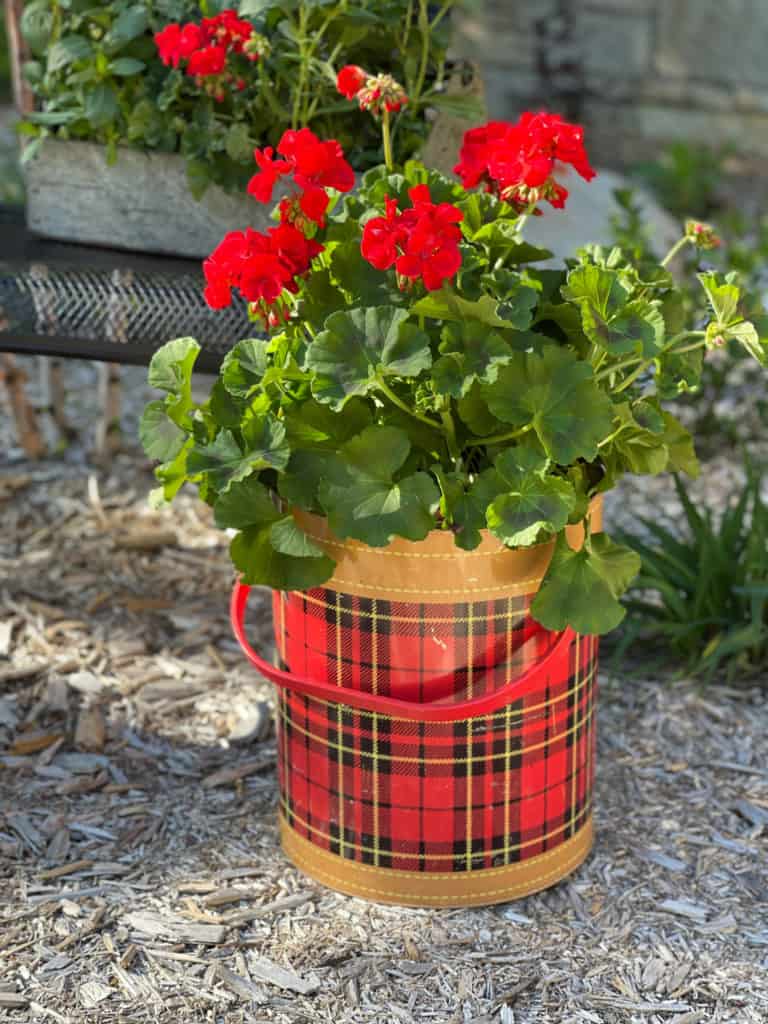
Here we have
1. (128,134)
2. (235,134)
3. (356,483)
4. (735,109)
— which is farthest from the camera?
(735,109)

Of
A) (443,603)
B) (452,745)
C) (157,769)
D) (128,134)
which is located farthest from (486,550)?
(128,134)

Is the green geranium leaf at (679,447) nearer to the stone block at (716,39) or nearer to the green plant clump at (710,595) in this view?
the green plant clump at (710,595)

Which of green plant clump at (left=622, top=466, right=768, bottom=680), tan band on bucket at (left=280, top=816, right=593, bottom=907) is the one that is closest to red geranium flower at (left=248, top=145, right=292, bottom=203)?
tan band on bucket at (left=280, top=816, right=593, bottom=907)

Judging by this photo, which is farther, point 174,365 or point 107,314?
point 107,314

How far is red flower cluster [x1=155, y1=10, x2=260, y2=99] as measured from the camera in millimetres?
2062

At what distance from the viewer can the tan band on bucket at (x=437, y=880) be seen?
73.9 inches

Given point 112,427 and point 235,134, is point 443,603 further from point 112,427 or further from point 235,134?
point 112,427

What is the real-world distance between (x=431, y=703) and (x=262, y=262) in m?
0.57

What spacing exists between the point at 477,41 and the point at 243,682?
14.3 ft

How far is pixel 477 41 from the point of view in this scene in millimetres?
6117

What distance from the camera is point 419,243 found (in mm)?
1590

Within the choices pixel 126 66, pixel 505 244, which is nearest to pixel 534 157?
pixel 505 244

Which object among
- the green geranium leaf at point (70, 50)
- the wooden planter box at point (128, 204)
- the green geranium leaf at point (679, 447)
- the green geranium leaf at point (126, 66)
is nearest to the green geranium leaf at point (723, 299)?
the green geranium leaf at point (679, 447)

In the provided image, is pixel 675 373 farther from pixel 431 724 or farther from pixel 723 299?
pixel 431 724
